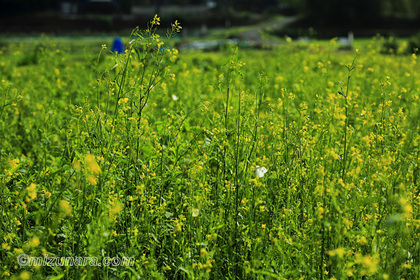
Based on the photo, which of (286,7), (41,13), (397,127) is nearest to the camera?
(397,127)

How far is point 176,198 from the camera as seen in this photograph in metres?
2.60

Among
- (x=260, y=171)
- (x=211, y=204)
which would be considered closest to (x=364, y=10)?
(x=260, y=171)

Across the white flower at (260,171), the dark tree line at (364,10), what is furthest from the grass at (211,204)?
the dark tree line at (364,10)

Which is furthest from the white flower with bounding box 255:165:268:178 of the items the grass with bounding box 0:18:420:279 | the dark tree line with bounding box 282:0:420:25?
the dark tree line with bounding box 282:0:420:25

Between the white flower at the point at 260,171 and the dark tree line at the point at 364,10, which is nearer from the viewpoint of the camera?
the white flower at the point at 260,171

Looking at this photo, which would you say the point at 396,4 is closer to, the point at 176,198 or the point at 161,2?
the point at 161,2

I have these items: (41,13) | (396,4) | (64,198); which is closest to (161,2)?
(41,13)

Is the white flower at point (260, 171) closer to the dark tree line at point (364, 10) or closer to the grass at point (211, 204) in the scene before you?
the grass at point (211, 204)

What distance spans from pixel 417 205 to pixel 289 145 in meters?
0.81

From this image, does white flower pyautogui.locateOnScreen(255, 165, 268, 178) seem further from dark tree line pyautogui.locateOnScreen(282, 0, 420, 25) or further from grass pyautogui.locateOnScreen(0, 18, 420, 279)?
dark tree line pyautogui.locateOnScreen(282, 0, 420, 25)

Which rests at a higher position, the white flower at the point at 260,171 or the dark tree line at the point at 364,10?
the dark tree line at the point at 364,10

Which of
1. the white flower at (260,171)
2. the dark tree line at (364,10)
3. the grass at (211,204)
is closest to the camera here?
the grass at (211,204)

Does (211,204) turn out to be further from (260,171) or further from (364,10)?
(364,10)

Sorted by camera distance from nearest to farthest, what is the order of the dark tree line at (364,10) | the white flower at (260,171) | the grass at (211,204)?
the grass at (211,204)
the white flower at (260,171)
the dark tree line at (364,10)
